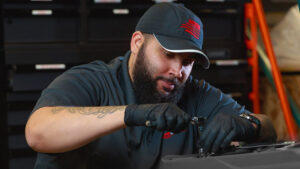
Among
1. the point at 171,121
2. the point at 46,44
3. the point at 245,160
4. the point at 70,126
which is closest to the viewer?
the point at 245,160

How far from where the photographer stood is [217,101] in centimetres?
150

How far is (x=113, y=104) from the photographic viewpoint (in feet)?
4.40

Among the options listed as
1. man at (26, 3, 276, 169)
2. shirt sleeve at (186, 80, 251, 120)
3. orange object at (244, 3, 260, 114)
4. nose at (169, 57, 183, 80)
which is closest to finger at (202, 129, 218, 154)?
man at (26, 3, 276, 169)

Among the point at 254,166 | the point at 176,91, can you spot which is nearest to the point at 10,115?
the point at 176,91

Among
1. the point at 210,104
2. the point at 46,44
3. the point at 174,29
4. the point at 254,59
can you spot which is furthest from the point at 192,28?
the point at 254,59

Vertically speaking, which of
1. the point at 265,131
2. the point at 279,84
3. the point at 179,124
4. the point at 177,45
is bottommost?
the point at 279,84

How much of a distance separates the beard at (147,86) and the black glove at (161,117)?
35 cm

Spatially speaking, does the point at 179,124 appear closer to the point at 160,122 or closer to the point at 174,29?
the point at 160,122

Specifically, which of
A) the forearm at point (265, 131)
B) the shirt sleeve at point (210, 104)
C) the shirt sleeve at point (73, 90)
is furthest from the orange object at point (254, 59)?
the shirt sleeve at point (73, 90)

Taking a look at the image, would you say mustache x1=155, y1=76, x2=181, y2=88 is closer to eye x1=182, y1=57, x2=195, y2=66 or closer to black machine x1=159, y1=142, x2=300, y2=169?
eye x1=182, y1=57, x2=195, y2=66

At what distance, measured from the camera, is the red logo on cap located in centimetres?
132

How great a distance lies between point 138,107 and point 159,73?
1.18 ft

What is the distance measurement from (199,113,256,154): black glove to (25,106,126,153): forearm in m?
0.22

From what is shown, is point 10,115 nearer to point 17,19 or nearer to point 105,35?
point 17,19
